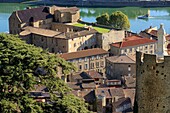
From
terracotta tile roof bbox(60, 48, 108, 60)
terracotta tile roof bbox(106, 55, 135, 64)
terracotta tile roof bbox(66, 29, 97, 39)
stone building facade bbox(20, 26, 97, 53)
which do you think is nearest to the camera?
terracotta tile roof bbox(106, 55, 135, 64)

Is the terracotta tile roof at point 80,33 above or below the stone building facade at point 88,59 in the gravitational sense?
above

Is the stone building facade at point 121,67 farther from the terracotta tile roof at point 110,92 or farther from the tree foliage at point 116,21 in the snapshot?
the tree foliage at point 116,21

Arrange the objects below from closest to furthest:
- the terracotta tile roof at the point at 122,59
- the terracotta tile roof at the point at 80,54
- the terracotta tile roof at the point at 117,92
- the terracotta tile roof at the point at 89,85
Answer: the terracotta tile roof at the point at 117,92, the terracotta tile roof at the point at 89,85, the terracotta tile roof at the point at 122,59, the terracotta tile roof at the point at 80,54

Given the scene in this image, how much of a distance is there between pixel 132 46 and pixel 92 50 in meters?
3.58

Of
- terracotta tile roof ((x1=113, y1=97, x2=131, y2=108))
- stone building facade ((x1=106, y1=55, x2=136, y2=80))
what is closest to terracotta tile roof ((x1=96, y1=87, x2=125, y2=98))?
terracotta tile roof ((x1=113, y1=97, x2=131, y2=108))

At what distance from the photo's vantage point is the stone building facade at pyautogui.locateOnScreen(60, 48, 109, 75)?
32250 mm

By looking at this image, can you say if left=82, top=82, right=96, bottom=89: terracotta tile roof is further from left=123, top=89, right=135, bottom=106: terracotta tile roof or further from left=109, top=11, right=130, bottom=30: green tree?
left=109, top=11, right=130, bottom=30: green tree

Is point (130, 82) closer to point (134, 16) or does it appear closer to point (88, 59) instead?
point (88, 59)

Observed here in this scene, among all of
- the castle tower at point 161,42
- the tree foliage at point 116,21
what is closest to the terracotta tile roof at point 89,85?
the castle tower at point 161,42

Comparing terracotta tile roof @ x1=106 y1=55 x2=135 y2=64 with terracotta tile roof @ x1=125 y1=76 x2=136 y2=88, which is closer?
terracotta tile roof @ x1=125 y1=76 x2=136 y2=88

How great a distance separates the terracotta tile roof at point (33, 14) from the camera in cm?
4391

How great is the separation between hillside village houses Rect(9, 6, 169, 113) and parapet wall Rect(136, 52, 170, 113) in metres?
7.47

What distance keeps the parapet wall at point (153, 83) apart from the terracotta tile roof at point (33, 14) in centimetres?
3275

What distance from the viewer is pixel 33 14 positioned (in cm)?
4478
